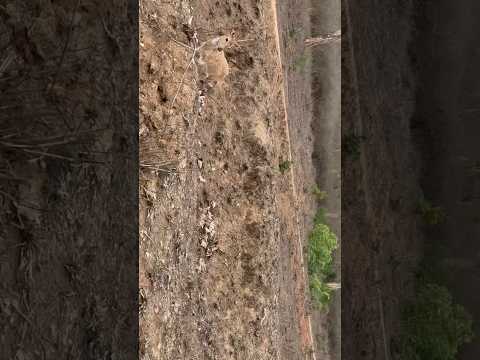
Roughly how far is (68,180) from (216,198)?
5.68 feet

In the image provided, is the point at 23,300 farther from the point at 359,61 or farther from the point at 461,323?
the point at 461,323

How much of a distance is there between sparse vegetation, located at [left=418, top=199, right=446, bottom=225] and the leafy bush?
82 centimetres

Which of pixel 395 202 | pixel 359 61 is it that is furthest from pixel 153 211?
pixel 395 202

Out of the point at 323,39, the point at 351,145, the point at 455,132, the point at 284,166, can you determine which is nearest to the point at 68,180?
the point at 284,166

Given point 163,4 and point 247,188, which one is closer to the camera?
point 163,4

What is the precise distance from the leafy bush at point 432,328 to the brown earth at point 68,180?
484cm

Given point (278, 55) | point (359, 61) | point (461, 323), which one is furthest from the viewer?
point (461, 323)

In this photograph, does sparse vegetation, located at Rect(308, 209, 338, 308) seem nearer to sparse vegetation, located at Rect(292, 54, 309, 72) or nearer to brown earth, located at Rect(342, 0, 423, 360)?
brown earth, located at Rect(342, 0, 423, 360)

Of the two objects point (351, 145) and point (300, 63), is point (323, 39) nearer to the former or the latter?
point (300, 63)

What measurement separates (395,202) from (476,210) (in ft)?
4.36

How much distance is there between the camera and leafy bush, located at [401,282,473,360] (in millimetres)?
7711

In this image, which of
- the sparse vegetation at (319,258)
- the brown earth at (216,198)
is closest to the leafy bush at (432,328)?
the sparse vegetation at (319,258)

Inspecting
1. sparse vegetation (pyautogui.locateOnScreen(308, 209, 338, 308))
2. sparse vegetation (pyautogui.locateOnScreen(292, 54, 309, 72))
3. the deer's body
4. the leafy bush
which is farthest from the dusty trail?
the leafy bush

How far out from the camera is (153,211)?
13.5ft
